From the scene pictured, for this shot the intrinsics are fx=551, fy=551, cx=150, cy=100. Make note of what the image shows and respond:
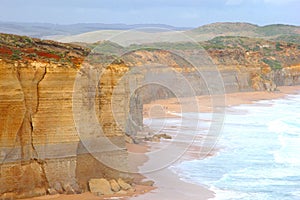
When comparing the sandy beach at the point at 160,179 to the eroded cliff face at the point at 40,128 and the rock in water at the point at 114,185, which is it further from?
the eroded cliff face at the point at 40,128

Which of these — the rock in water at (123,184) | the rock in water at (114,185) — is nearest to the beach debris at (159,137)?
the rock in water at (123,184)

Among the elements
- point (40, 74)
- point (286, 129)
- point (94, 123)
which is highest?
point (40, 74)

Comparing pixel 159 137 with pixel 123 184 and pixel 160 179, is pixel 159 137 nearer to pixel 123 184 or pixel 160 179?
pixel 160 179

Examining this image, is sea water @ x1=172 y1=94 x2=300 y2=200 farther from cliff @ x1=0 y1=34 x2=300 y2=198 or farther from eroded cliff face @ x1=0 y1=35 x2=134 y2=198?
eroded cliff face @ x1=0 y1=35 x2=134 y2=198

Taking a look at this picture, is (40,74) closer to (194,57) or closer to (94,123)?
(94,123)

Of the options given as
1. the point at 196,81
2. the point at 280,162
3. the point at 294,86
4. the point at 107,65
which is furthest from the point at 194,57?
the point at 107,65

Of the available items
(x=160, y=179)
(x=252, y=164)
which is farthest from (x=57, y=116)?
(x=252, y=164)
